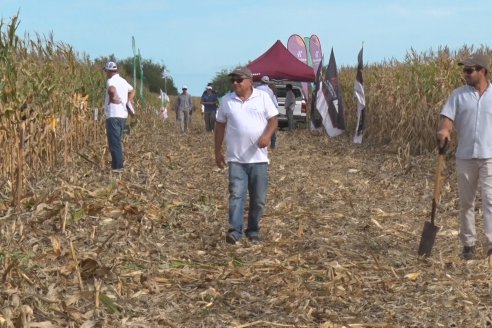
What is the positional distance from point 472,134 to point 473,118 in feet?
0.46

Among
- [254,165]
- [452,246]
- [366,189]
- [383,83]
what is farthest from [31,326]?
[383,83]

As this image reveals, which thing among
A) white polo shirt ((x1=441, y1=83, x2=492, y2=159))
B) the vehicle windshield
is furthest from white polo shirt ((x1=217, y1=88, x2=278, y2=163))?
the vehicle windshield

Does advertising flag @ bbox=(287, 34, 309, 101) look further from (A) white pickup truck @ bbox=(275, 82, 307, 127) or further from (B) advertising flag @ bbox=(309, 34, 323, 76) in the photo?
(A) white pickup truck @ bbox=(275, 82, 307, 127)

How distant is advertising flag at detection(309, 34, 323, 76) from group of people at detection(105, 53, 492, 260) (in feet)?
69.7

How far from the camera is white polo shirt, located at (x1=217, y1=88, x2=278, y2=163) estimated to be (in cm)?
819

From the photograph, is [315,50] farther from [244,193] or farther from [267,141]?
[267,141]

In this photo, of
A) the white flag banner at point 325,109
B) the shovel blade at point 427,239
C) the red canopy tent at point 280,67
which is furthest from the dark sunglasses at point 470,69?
the red canopy tent at point 280,67

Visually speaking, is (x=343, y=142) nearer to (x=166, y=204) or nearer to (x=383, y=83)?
(x=383, y=83)

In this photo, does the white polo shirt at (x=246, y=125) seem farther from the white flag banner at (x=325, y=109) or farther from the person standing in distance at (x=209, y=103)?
the person standing in distance at (x=209, y=103)

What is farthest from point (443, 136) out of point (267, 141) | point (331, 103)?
point (331, 103)

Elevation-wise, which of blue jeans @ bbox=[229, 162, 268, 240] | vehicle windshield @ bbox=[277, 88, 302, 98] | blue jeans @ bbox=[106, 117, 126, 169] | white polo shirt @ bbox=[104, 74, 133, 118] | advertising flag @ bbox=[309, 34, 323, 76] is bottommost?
blue jeans @ bbox=[229, 162, 268, 240]

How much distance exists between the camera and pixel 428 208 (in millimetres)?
10914

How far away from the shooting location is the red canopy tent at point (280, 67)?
26.7 metres

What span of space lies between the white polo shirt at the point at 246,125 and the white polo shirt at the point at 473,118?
1759mm
